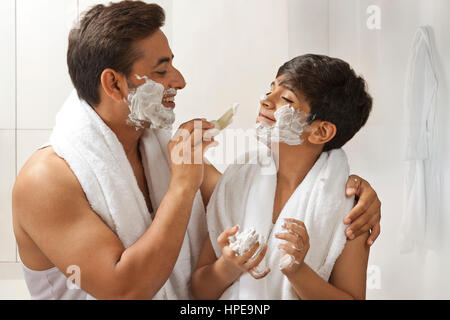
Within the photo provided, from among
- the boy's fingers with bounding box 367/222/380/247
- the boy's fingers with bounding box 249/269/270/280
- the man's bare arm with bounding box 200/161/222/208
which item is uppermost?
the man's bare arm with bounding box 200/161/222/208

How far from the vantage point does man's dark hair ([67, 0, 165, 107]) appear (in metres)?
0.82

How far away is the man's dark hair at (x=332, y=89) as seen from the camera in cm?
85

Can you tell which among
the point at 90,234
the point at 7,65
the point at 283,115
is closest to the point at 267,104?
the point at 283,115

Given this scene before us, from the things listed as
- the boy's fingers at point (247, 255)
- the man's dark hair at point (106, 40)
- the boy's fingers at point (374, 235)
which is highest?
the man's dark hair at point (106, 40)

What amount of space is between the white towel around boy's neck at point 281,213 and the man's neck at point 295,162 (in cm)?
2

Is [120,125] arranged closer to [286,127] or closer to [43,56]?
[43,56]

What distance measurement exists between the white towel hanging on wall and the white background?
16 millimetres

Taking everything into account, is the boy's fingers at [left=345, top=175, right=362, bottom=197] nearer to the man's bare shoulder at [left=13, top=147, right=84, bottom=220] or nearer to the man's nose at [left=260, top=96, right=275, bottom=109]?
the man's nose at [left=260, top=96, right=275, bottom=109]

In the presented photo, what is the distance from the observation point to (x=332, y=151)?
0.90 meters

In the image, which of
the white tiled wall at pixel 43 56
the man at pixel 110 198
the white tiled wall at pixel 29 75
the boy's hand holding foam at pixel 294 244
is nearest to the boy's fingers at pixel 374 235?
the man at pixel 110 198

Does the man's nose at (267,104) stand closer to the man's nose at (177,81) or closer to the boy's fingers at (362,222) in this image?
the man's nose at (177,81)

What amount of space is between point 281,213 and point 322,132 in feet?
0.58

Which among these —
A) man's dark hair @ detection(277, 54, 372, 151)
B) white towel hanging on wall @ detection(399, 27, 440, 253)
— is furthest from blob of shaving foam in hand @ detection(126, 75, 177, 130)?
white towel hanging on wall @ detection(399, 27, 440, 253)

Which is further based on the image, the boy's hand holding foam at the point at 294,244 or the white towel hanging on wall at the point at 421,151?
the white towel hanging on wall at the point at 421,151
